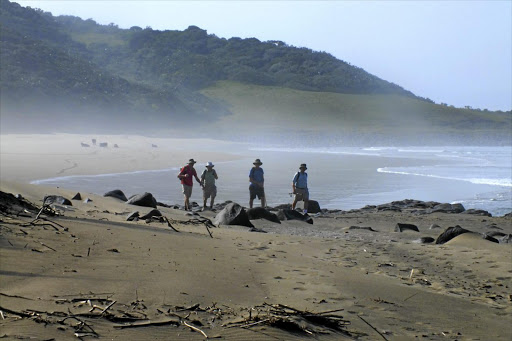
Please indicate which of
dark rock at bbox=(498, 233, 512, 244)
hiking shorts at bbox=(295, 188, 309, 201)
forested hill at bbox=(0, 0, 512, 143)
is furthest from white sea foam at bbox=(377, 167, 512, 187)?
forested hill at bbox=(0, 0, 512, 143)

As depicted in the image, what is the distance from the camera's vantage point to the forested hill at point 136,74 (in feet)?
196

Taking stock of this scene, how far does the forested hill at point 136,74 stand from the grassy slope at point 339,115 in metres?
1.23

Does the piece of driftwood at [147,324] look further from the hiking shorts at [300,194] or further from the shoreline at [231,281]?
the hiking shorts at [300,194]

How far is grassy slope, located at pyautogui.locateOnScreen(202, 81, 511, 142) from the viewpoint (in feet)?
284

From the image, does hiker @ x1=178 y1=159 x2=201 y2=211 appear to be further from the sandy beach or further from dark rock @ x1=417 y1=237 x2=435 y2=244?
dark rock @ x1=417 y1=237 x2=435 y2=244

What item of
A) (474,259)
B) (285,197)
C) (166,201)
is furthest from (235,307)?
(285,197)

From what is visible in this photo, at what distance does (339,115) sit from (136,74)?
33691mm

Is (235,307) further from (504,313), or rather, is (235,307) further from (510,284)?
(510,284)

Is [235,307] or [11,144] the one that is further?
[11,144]

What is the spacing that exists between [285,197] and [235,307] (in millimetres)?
14910

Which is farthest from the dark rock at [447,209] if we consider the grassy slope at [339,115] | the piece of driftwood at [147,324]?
the grassy slope at [339,115]

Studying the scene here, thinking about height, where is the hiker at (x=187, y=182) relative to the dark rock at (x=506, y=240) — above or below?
above

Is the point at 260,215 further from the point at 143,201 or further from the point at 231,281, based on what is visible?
the point at 231,281

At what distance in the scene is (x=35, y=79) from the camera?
6194 cm
